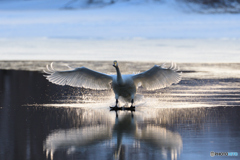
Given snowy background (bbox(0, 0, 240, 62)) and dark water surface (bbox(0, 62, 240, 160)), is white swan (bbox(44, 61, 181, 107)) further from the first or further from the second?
snowy background (bbox(0, 0, 240, 62))

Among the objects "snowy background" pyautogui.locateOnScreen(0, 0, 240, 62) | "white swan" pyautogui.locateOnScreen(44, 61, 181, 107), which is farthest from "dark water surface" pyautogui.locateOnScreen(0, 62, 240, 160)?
"snowy background" pyautogui.locateOnScreen(0, 0, 240, 62)

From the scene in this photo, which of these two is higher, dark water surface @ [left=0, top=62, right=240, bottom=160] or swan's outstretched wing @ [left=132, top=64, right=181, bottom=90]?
swan's outstretched wing @ [left=132, top=64, right=181, bottom=90]

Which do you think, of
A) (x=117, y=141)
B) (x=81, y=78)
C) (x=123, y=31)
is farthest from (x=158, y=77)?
(x=123, y=31)

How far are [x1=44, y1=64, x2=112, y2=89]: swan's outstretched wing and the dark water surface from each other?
48 centimetres

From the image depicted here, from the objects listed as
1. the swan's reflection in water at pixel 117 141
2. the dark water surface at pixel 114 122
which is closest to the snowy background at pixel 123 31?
the dark water surface at pixel 114 122

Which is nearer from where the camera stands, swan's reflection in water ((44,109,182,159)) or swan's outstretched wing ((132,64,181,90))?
swan's reflection in water ((44,109,182,159))

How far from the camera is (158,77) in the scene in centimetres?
1609

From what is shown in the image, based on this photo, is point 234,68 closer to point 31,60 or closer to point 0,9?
point 31,60

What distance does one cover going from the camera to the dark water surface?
9.98m

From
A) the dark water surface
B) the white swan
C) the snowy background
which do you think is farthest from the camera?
the snowy background

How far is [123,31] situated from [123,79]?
4420cm

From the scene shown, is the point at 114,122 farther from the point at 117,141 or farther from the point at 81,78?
the point at 81,78

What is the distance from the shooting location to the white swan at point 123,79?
620 inches

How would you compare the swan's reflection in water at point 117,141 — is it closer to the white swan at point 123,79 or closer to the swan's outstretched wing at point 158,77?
the white swan at point 123,79
